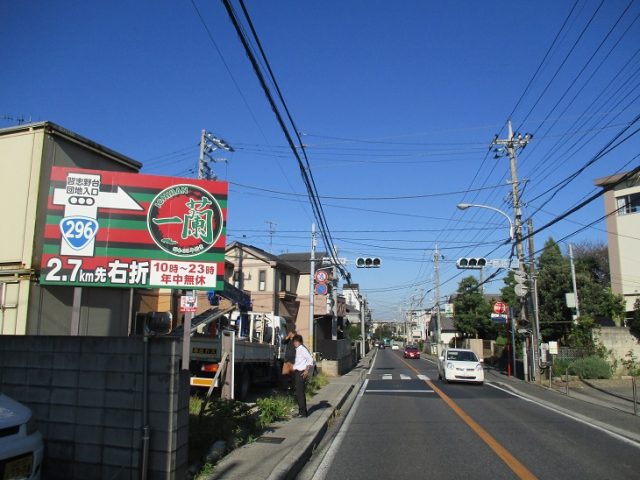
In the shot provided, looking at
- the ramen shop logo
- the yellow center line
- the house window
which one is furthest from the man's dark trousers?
the house window

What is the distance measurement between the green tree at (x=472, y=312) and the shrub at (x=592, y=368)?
3052cm

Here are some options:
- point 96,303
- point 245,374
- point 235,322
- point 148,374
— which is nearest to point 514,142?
point 235,322

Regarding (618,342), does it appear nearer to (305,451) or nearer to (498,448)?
(498,448)

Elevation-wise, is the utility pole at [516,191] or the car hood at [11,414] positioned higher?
the utility pole at [516,191]

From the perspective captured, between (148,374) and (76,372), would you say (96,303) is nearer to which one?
(76,372)

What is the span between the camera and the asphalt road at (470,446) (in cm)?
707

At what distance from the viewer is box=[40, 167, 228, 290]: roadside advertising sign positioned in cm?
775

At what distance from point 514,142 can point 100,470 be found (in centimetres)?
2512

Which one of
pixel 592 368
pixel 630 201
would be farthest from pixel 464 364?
pixel 630 201

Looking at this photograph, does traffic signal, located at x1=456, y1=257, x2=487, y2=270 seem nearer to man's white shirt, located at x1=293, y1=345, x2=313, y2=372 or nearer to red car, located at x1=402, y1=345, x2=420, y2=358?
man's white shirt, located at x1=293, y1=345, x2=313, y2=372

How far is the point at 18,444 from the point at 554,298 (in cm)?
3143

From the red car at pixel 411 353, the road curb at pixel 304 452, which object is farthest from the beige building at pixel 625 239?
the red car at pixel 411 353

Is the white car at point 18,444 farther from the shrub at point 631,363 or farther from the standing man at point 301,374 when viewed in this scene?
the shrub at point 631,363

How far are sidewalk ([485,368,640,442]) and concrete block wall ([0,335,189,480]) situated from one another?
834 centimetres
